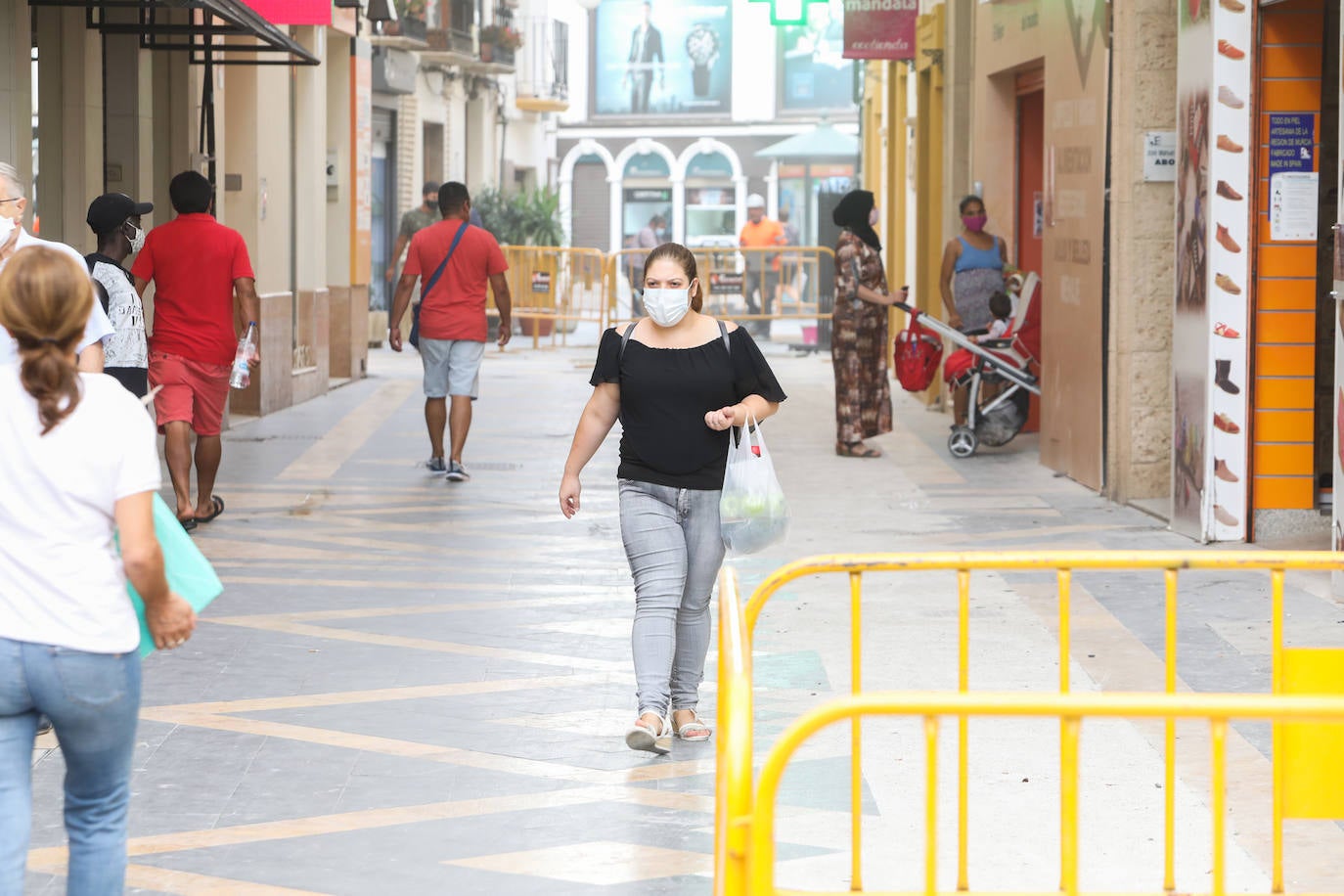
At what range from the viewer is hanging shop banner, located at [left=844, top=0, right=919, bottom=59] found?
2141 centimetres

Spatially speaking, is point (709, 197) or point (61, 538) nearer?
point (61, 538)

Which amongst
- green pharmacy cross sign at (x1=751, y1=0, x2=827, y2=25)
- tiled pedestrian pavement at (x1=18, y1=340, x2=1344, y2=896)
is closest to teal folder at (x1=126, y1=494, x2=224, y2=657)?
tiled pedestrian pavement at (x1=18, y1=340, x2=1344, y2=896)

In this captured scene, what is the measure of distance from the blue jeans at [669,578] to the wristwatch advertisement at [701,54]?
52.5 m

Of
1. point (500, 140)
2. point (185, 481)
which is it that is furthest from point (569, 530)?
point (500, 140)

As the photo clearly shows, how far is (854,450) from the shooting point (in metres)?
14.9

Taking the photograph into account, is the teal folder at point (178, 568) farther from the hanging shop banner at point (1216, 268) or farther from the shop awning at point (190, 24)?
the shop awning at point (190, 24)

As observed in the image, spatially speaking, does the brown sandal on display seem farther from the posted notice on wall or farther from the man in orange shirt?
the man in orange shirt

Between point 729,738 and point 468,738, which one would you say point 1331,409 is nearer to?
point 468,738

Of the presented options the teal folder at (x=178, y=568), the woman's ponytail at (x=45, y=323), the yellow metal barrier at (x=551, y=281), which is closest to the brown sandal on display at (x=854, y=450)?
the teal folder at (x=178, y=568)

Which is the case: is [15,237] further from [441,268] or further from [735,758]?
[441,268]

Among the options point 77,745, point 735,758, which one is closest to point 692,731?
point 77,745

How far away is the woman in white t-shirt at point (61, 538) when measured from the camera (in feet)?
12.4

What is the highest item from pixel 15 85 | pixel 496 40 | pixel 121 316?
pixel 496 40

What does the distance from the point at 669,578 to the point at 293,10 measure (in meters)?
10.7
